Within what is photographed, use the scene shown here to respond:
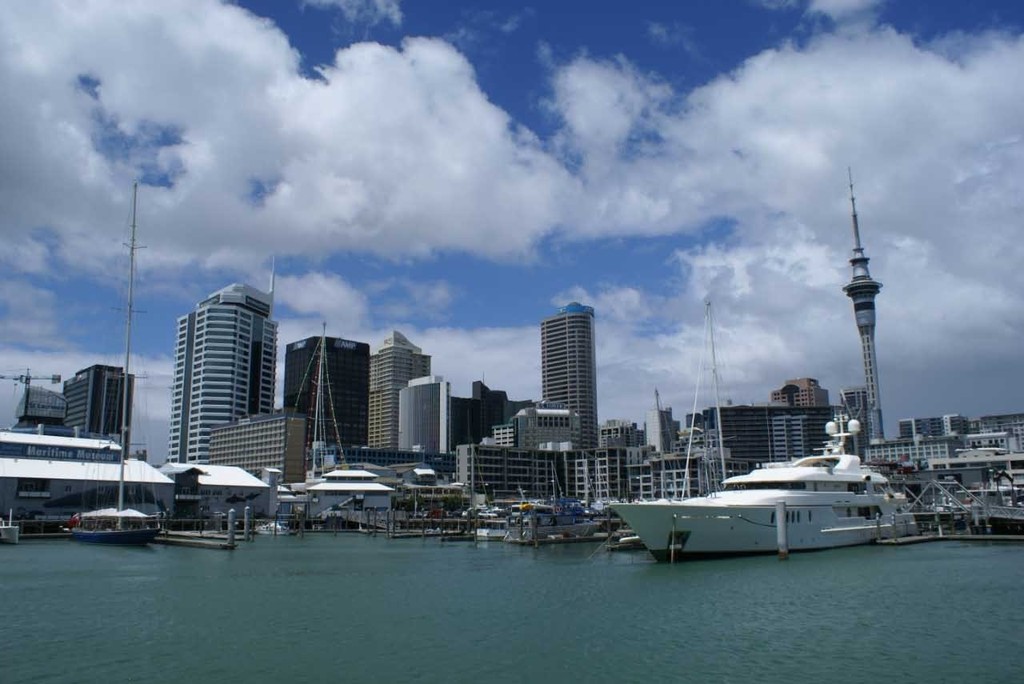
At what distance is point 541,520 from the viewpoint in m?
99.6

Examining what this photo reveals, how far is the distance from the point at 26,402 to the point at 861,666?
191129 millimetres

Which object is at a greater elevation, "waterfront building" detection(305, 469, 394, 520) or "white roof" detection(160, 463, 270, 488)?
"white roof" detection(160, 463, 270, 488)

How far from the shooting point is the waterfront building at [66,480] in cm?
10831

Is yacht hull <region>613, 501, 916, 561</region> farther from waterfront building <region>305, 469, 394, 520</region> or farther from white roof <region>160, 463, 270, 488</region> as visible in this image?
white roof <region>160, 463, 270, 488</region>

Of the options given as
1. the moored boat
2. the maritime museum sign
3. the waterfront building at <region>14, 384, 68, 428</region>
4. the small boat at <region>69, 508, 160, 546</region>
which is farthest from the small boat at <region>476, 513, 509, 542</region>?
the waterfront building at <region>14, 384, 68, 428</region>

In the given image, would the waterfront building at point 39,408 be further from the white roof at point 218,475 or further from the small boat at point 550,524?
the small boat at point 550,524

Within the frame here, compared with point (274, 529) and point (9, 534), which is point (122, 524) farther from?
point (274, 529)

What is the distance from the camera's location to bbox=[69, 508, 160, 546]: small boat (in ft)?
267

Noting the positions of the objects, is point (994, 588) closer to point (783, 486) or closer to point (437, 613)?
point (783, 486)

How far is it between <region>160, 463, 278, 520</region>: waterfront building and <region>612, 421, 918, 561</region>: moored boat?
91400 millimetres

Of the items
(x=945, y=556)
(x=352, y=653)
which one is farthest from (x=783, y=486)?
(x=352, y=653)

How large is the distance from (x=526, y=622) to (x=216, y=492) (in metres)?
118

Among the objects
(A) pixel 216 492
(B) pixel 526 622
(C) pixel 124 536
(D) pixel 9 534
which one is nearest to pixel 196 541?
(C) pixel 124 536

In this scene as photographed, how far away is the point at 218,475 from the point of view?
477ft
